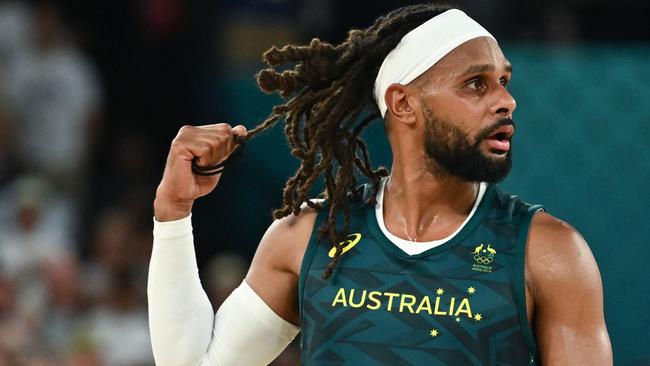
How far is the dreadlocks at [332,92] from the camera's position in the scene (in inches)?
125

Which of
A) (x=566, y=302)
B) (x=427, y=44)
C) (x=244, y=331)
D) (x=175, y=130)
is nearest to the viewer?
(x=566, y=302)

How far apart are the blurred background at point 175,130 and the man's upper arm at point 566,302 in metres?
2.78

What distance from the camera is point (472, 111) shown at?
2984 millimetres

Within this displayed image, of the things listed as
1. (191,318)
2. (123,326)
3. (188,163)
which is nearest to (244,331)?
(191,318)

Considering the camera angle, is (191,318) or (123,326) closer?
(191,318)

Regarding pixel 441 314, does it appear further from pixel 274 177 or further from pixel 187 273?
pixel 274 177

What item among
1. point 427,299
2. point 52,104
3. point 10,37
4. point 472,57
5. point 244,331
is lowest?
point 244,331

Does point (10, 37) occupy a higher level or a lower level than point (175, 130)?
higher

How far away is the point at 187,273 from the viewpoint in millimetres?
3164

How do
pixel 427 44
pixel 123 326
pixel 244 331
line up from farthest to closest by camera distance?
pixel 123 326, pixel 244 331, pixel 427 44

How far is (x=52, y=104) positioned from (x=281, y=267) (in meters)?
4.44

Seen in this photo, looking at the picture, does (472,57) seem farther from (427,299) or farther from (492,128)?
(427,299)

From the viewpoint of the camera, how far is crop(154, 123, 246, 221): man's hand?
3092 millimetres

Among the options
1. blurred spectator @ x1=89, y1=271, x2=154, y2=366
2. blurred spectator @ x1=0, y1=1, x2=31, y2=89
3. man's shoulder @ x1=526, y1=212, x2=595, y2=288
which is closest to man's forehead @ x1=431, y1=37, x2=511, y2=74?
man's shoulder @ x1=526, y1=212, x2=595, y2=288
